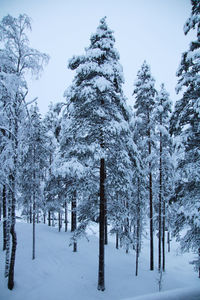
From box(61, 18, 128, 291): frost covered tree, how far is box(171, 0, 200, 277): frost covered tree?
284 centimetres

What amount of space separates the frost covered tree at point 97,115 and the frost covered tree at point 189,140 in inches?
112

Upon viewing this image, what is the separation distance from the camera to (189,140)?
8086 millimetres

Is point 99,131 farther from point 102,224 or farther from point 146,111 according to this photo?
point 146,111

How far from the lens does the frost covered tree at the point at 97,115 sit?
29.5 ft

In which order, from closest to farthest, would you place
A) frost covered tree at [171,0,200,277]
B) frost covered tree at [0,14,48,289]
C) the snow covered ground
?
frost covered tree at [171,0,200,277]
frost covered tree at [0,14,48,289]
the snow covered ground

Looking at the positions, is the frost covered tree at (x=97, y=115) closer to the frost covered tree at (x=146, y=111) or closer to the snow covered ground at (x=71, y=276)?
the snow covered ground at (x=71, y=276)

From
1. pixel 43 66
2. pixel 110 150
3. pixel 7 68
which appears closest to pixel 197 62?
pixel 110 150

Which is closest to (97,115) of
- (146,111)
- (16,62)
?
(16,62)

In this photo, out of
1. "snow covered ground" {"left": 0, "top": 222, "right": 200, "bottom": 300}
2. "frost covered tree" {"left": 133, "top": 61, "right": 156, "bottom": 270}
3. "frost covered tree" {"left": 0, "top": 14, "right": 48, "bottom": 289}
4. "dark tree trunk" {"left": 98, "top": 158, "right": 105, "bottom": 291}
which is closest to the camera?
"frost covered tree" {"left": 0, "top": 14, "right": 48, "bottom": 289}

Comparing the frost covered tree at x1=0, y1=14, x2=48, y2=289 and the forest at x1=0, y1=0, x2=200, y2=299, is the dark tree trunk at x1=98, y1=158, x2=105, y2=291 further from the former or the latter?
the frost covered tree at x1=0, y1=14, x2=48, y2=289

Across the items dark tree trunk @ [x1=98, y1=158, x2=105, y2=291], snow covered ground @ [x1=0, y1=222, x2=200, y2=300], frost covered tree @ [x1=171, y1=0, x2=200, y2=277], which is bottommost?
snow covered ground @ [x1=0, y1=222, x2=200, y2=300]

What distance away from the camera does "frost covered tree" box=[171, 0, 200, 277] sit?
7.52m

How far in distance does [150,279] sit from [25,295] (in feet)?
28.7

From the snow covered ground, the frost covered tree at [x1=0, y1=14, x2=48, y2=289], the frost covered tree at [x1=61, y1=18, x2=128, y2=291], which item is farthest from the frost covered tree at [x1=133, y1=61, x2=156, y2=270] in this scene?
the frost covered tree at [x1=0, y1=14, x2=48, y2=289]
